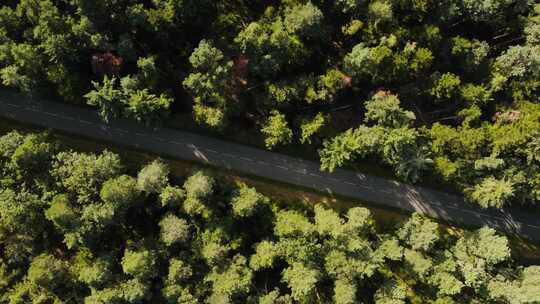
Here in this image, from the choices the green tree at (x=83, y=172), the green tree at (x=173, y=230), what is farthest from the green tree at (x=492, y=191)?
the green tree at (x=83, y=172)

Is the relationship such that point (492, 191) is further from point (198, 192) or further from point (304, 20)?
point (198, 192)

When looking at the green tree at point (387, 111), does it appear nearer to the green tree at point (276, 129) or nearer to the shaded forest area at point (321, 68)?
the shaded forest area at point (321, 68)

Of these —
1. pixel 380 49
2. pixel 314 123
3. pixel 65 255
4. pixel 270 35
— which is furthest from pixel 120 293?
pixel 380 49

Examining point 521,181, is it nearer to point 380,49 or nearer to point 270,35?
point 380,49

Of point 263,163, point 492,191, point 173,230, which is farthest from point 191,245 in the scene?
point 492,191

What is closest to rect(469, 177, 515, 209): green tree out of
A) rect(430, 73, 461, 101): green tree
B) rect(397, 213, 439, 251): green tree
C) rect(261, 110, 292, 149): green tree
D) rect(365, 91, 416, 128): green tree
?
rect(397, 213, 439, 251): green tree
